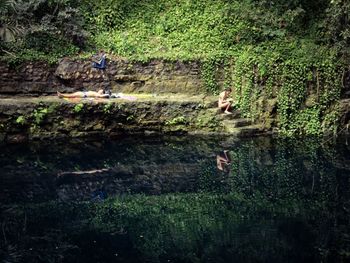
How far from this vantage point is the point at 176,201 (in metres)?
9.84

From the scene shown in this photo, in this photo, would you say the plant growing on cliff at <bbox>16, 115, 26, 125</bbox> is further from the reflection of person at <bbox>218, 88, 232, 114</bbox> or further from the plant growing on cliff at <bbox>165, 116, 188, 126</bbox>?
the reflection of person at <bbox>218, 88, 232, 114</bbox>

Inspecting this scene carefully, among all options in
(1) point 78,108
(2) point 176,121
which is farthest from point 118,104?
(2) point 176,121

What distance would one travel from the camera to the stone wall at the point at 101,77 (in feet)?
49.9

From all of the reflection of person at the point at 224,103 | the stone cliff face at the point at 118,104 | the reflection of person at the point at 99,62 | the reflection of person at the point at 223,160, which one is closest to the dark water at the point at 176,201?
the reflection of person at the point at 223,160

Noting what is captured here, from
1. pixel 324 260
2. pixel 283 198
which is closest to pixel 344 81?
pixel 283 198

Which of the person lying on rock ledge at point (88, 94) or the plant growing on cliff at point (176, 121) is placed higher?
the person lying on rock ledge at point (88, 94)

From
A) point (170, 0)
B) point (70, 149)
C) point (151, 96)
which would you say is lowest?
point (70, 149)

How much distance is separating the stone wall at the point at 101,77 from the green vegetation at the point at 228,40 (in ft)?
1.02

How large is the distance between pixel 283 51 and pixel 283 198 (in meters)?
7.36

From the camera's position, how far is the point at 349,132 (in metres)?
15.6

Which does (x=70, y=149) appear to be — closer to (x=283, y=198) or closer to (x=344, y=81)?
(x=283, y=198)

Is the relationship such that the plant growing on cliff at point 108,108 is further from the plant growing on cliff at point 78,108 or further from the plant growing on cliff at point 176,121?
the plant growing on cliff at point 176,121

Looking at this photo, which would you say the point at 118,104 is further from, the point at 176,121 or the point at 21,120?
the point at 21,120

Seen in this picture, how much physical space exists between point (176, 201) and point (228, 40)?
28.3ft
